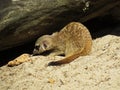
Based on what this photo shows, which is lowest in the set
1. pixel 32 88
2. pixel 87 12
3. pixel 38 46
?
pixel 32 88

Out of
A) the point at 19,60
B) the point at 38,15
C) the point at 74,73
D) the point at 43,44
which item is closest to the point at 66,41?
the point at 43,44

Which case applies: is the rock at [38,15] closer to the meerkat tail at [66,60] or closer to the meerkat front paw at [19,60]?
the meerkat front paw at [19,60]

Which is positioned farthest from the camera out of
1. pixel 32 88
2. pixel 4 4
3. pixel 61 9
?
pixel 61 9

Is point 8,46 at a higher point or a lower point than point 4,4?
lower

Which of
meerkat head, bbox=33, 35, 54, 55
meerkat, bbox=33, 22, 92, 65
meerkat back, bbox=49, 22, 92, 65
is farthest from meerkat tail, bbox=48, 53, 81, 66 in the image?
meerkat head, bbox=33, 35, 54, 55

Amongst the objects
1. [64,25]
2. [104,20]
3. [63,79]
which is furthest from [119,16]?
[63,79]

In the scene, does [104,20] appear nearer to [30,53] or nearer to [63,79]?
[30,53]

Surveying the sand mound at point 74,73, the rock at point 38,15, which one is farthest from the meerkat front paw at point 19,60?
the rock at point 38,15

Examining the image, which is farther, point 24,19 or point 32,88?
point 24,19
